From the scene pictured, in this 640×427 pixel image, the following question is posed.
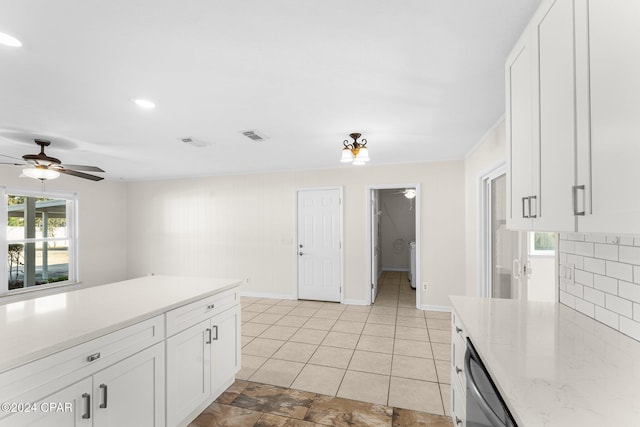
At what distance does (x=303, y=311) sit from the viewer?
4.68 m

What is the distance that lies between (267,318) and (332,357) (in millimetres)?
1540

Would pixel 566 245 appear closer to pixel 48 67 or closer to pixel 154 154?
pixel 48 67

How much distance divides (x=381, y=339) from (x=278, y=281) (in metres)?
2.43

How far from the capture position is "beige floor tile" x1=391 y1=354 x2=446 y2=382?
8.91 feet

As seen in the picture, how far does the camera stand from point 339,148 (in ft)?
12.6

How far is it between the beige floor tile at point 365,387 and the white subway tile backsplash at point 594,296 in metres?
1.55

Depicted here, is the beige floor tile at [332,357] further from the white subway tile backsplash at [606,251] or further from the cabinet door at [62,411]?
the white subway tile backsplash at [606,251]

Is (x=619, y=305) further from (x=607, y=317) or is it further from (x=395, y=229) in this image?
(x=395, y=229)

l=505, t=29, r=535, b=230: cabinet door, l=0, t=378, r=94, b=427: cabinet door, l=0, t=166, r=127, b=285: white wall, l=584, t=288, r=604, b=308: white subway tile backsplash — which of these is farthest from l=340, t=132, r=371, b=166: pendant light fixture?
l=0, t=166, r=127, b=285: white wall

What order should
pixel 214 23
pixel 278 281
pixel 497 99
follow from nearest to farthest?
pixel 214 23, pixel 497 99, pixel 278 281

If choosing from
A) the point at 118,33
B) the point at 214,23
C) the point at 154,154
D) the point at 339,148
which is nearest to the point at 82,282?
the point at 154,154

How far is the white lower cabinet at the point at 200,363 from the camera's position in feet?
6.19

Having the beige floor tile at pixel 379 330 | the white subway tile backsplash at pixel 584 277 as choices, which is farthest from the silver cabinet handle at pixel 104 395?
the beige floor tile at pixel 379 330

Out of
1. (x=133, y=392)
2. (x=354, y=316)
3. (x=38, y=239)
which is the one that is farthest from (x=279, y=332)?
(x=38, y=239)
